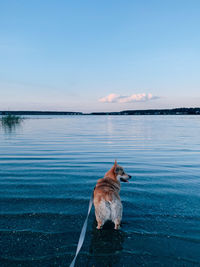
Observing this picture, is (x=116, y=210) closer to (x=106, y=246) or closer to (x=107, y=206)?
(x=107, y=206)

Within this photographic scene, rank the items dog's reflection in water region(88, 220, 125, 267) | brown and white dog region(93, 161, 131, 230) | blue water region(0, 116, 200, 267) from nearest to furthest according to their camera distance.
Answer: dog's reflection in water region(88, 220, 125, 267) → blue water region(0, 116, 200, 267) → brown and white dog region(93, 161, 131, 230)

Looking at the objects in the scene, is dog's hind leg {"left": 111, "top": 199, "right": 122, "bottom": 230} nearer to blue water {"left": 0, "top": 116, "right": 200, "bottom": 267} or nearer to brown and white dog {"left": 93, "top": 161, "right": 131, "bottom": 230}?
brown and white dog {"left": 93, "top": 161, "right": 131, "bottom": 230}

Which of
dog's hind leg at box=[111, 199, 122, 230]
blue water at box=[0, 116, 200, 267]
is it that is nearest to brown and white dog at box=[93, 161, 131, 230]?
dog's hind leg at box=[111, 199, 122, 230]

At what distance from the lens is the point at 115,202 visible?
16.1ft

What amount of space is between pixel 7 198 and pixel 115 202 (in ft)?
14.1

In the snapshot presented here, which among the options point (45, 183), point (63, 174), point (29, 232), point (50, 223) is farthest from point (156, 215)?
point (63, 174)

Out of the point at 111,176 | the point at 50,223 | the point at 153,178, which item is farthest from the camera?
the point at 153,178

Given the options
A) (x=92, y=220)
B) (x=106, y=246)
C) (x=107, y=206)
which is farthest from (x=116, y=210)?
(x=92, y=220)

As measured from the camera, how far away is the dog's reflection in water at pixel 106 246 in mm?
4018

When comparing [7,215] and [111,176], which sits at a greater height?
[111,176]

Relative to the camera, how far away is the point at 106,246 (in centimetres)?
447

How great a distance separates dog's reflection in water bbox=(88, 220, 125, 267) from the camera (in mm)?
4018

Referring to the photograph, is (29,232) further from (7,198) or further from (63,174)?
(63,174)

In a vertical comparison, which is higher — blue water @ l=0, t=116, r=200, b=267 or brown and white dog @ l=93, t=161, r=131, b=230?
brown and white dog @ l=93, t=161, r=131, b=230
